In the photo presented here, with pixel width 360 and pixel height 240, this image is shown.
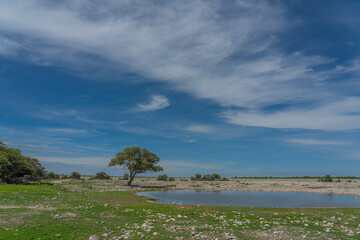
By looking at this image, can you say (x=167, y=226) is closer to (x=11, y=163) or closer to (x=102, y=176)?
(x=11, y=163)

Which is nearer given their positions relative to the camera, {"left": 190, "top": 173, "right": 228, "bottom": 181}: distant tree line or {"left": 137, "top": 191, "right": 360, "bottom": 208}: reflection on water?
{"left": 137, "top": 191, "right": 360, "bottom": 208}: reflection on water

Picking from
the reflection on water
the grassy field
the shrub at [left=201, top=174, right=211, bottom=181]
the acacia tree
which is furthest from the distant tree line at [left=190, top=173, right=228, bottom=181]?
the grassy field

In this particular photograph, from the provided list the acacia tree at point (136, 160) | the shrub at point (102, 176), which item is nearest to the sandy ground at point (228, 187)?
the acacia tree at point (136, 160)

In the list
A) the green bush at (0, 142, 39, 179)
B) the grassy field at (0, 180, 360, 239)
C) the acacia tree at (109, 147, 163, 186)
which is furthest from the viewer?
the acacia tree at (109, 147, 163, 186)

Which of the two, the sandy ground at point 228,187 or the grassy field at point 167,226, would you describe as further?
the sandy ground at point 228,187

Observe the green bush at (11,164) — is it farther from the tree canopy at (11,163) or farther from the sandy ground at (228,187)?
the sandy ground at (228,187)

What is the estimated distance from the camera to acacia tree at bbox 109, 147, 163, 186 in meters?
63.9

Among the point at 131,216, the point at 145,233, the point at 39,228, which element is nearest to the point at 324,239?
the point at 145,233

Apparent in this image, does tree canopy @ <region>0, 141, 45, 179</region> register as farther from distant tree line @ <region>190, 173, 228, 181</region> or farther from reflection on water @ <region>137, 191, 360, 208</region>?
distant tree line @ <region>190, 173, 228, 181</region>

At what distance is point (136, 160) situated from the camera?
64.6m

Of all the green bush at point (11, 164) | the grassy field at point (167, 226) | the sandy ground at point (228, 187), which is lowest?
the sandy ground at point (228, 187)

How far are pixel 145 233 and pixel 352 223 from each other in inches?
616

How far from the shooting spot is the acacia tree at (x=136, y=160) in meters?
63.9

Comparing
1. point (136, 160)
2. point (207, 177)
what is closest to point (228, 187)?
point (136, 160)
